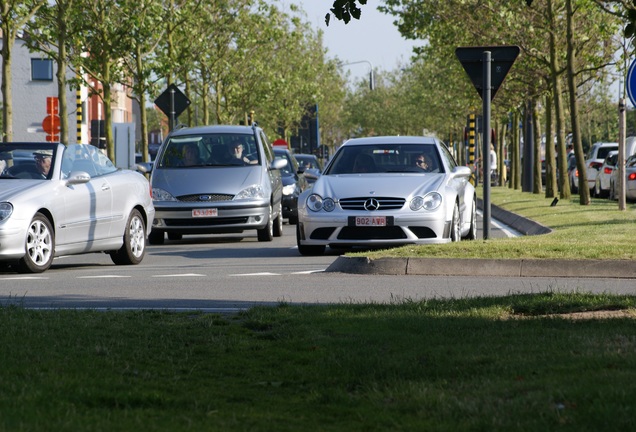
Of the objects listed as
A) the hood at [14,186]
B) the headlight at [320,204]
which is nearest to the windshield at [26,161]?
the hood at [14,186]

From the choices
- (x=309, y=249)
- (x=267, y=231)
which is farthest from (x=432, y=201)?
(x=267, y=231)

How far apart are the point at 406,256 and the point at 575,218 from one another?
31.2 feet

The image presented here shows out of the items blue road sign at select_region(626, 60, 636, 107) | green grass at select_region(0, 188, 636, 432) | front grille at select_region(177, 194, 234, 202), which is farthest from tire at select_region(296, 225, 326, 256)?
green grass at select_region(0, 188, 636, 432)

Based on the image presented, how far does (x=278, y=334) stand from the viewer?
27.3 feet

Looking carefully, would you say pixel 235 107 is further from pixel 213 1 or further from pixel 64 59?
pixel 64 59

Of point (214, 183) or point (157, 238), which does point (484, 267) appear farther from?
point (157, 238)

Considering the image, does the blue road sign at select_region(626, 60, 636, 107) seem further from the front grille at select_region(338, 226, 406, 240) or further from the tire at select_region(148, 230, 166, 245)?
the tire at select_region(148, 230, 166, 245)

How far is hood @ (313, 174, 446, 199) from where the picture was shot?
16.8 meters

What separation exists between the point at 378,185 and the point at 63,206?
4116 millimetres

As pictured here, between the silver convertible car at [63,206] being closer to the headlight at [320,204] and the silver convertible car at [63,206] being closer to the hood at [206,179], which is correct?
the headlight at [320,204]

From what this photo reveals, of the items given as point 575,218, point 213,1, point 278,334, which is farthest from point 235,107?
point 278,334

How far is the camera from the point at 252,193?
20531 millimetres

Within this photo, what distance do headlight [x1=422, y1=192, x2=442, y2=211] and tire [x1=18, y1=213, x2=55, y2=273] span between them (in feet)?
15.3

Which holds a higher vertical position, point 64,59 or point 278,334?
point 64,59
